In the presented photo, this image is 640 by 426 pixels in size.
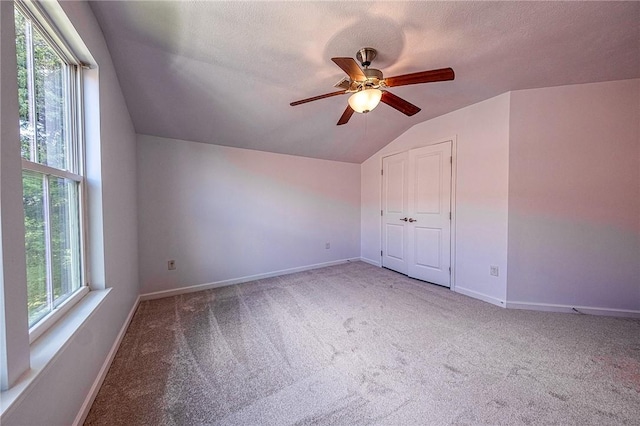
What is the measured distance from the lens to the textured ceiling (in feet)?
5.10

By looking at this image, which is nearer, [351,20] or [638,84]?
[351,20]

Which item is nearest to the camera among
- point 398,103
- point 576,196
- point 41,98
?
point 41,98

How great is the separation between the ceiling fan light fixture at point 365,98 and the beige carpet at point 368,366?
1.95 meters

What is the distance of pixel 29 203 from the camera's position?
1.07m

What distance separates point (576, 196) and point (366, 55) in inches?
104

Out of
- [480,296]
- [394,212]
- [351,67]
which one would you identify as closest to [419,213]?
[394,212]

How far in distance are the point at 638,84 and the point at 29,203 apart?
4.75 meters

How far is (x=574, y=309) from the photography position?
246 centimetres

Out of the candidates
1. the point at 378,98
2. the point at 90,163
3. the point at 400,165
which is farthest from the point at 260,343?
the point at 400,165

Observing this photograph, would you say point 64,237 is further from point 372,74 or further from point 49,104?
point 372,74

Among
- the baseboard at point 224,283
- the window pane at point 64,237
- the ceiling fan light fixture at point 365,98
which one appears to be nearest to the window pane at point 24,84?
the window pane at point 64,237

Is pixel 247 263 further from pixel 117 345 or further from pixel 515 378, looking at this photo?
pixel 515 378

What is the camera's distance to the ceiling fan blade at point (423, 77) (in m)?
1.54

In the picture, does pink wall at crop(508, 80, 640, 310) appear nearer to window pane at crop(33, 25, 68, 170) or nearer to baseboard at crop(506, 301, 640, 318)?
baseboard at crop(506, 301, 640, 318)
